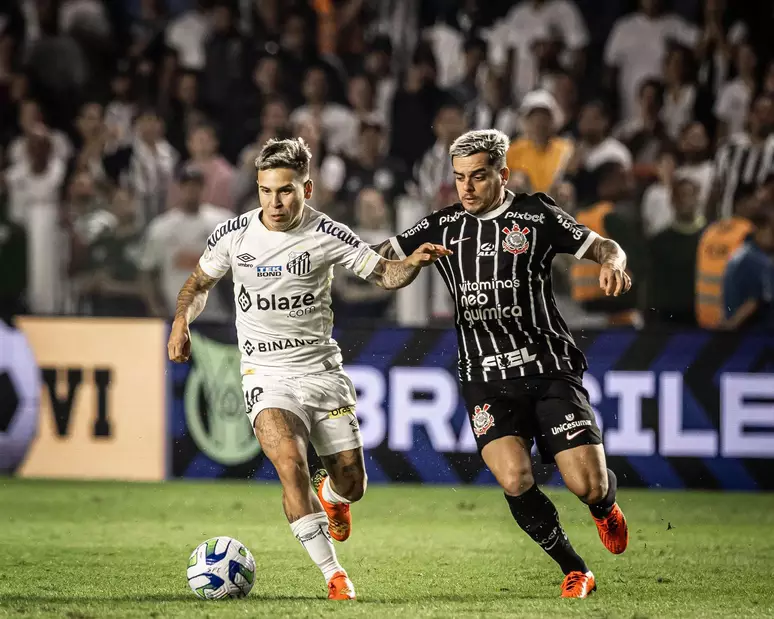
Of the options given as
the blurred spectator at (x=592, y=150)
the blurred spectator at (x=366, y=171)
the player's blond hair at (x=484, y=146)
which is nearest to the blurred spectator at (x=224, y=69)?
the blurred spectator at (x=366, y=171)

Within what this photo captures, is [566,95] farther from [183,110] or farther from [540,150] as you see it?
[183,110]

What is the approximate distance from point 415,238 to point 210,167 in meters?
6.26

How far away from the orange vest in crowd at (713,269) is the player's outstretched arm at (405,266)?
4397 millimetres

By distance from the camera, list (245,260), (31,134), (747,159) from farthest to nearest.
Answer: (31,134) → (747,159) → (245,260)

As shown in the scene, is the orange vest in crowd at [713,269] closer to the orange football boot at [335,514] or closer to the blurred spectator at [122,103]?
the orange football boot at [335,514]

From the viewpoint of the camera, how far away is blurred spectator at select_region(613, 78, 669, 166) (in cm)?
1194

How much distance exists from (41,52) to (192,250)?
419cm

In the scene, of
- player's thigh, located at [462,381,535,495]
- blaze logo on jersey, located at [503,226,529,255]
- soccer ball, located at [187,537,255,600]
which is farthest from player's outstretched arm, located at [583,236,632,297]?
soccer ball, located at [187,537,255,600]

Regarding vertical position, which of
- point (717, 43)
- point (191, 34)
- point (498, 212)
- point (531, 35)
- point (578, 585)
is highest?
point (191, 34)

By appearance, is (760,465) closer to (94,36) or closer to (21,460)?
(21,460)

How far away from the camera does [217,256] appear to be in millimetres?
6180

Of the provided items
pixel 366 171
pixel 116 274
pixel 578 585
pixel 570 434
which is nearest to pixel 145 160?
pixel 116 274

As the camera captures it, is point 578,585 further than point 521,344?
No

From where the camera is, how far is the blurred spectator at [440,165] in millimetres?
10727
